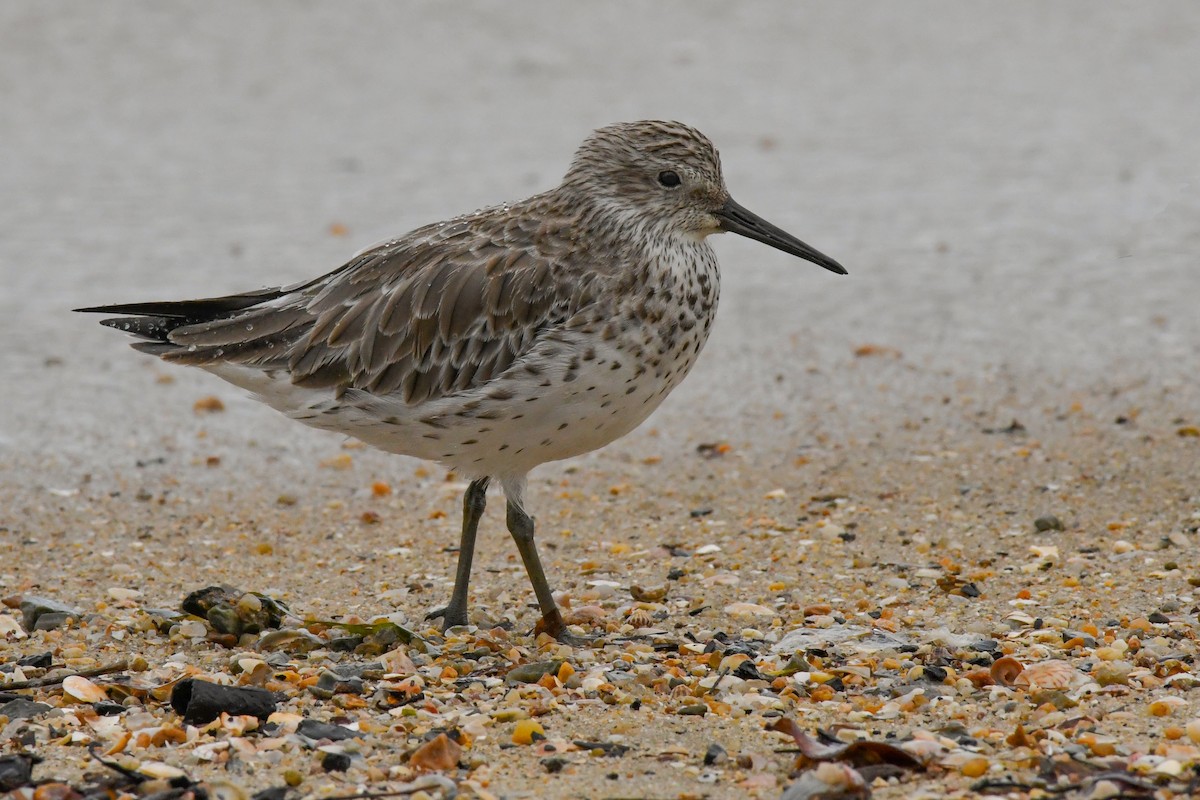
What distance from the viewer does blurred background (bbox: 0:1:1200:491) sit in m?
10.6

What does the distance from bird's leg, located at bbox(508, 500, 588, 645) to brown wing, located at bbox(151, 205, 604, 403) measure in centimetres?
68

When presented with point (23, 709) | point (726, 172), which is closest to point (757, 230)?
point (23, 709)

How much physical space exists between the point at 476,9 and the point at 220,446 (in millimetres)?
11067

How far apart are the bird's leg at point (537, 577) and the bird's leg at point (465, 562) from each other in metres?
0.22

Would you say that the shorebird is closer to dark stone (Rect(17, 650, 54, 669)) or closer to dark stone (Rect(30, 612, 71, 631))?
dark stone (Rect(30, 612, 71, 631))

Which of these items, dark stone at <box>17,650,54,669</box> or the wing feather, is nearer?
dark stone at <box>17,650,54,669</box>

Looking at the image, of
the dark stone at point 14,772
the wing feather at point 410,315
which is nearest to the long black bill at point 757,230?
the wing feather at point 410,315

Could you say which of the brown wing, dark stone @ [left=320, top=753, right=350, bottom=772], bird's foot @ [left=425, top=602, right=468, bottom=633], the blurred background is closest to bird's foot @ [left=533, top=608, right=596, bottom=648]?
bird's foot @ [left=425, top=602, right=468, bottom=633]

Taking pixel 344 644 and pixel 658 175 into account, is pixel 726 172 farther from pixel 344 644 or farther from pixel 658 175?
pixel 344 644

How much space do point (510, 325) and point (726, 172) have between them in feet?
28.2

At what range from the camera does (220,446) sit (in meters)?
9.80

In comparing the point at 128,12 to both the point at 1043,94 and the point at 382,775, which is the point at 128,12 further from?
the point at 382,775

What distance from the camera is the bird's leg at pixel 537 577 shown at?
6.74 meters

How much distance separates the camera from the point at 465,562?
696cm
